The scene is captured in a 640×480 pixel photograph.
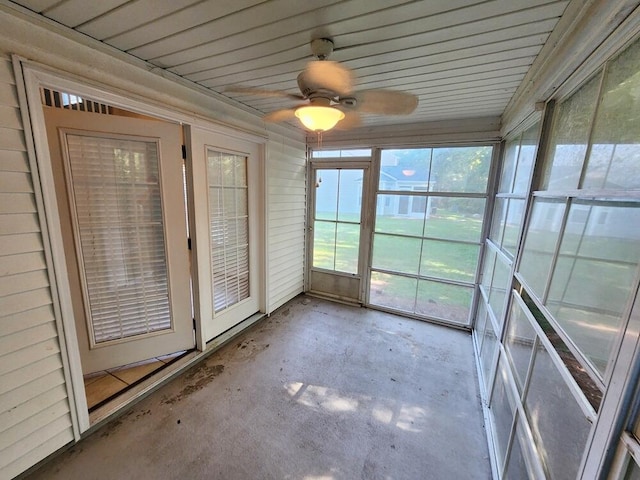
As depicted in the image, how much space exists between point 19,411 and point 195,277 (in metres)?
1.22

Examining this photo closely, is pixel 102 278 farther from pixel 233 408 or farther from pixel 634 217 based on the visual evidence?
pixel 634 217

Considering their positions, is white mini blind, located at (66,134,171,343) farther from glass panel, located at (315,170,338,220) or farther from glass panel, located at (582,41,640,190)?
glass panel, located at (582,41,640,190)

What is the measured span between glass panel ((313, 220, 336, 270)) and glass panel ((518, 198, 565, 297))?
2412 mm

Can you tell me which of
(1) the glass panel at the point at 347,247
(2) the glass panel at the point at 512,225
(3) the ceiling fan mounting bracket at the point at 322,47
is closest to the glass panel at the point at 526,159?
(2) the glass panel at the point at 512,225

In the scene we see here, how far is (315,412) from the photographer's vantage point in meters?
1.90

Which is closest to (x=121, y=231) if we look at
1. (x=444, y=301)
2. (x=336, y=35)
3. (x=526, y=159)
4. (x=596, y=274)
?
(x=336, y=35)

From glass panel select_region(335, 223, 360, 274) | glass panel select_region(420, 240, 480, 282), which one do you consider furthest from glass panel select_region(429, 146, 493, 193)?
glass panel select_region(335, 223, 360, 274)

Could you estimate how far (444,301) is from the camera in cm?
318

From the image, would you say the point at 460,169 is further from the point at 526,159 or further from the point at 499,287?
the point at 499,287

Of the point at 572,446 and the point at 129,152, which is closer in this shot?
the point at 572,446

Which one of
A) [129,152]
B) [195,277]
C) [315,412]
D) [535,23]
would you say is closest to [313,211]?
[195,277]

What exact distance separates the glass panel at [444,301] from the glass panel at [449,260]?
0.44 feet

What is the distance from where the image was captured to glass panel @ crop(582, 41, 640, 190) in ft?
2.53

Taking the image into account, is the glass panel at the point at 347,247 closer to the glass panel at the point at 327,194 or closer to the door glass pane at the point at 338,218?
the door glass pane at the point at 338,218
